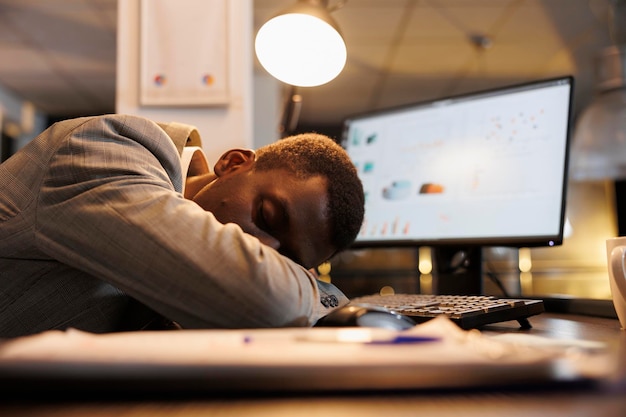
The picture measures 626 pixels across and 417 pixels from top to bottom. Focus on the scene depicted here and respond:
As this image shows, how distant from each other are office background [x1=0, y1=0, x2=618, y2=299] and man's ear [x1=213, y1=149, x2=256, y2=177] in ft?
3.32

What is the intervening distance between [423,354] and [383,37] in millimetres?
3395

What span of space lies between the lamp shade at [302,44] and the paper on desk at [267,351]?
40.8 inches

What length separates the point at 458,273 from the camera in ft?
3.72

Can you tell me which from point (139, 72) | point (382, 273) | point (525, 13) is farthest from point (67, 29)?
point (525, 13)

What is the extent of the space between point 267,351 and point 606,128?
2.24 meters

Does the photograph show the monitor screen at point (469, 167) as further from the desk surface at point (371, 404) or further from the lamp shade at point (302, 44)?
the desk surface at point (371, 404)

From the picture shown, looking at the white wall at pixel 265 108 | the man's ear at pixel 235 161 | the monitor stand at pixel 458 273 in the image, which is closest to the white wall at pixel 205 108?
the monitor stand at pixel 458 273

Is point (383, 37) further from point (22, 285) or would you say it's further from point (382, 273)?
point (22, 285)

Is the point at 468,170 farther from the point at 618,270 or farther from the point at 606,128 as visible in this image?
the point at 606,128

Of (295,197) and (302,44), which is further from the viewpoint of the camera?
(302,44)

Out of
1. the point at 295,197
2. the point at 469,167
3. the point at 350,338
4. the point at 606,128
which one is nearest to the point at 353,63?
the point at 606,128

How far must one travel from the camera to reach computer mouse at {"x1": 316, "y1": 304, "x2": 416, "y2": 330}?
48 centimetres

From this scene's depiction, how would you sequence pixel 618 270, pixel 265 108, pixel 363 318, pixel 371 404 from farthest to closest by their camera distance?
1. pixel 265 108
2. pixel 618 270
3. pixel 363 318
4. pixel 371 404

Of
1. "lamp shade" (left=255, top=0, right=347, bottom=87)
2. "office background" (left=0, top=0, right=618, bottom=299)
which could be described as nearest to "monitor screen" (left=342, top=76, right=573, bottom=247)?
"lamp shade" (left=255, top=0, right=347, bottom=87)
